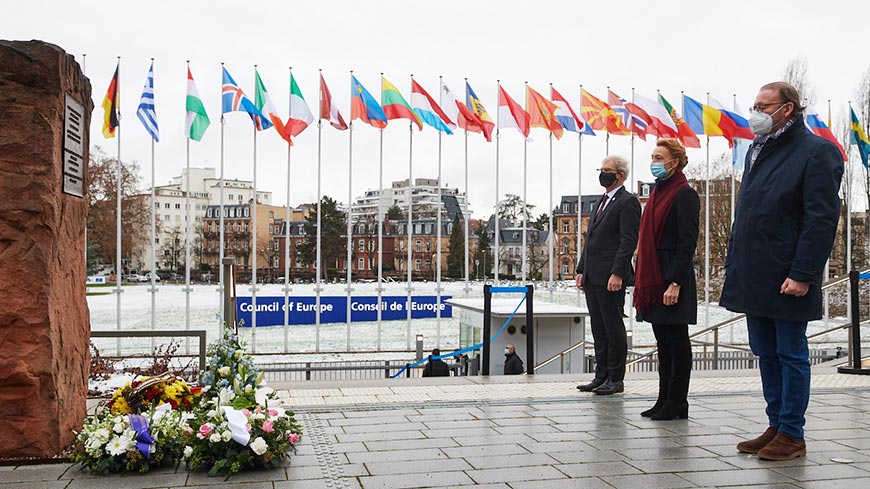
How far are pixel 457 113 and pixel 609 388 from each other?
16.3m

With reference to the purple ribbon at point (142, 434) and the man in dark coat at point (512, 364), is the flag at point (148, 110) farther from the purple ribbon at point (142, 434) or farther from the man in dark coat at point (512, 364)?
the purple ribbon at point (142, 434)

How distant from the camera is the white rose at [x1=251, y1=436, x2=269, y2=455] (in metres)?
4.49

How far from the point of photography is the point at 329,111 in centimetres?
2255

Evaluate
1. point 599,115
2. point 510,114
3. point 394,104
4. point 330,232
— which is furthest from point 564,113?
point 330,232

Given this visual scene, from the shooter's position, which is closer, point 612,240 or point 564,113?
point 612,240

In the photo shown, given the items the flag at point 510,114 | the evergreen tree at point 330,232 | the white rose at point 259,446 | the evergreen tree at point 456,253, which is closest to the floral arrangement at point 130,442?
the white rose at point 259,446

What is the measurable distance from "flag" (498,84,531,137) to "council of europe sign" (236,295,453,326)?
5.96 metres

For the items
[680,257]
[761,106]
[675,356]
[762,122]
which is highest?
[761,106]

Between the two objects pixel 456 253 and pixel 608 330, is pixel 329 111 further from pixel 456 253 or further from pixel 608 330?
pixel 456 253

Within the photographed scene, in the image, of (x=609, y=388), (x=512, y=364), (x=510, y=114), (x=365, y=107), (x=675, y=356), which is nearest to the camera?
(x=675, y=356)

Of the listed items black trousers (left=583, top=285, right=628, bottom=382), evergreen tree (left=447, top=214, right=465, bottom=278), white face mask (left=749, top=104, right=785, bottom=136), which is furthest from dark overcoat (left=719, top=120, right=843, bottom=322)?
evergreen tree (left=447, top=214, right=465, bottom=278)

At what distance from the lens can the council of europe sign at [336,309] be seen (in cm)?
2520

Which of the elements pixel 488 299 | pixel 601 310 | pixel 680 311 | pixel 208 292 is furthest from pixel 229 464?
pixel 208 292

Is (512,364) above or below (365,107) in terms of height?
below
